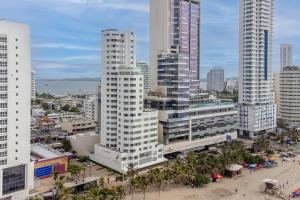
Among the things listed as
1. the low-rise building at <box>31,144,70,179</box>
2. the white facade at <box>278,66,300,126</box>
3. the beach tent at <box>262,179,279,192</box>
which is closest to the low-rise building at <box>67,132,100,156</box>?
the low-rise building at <box>31,144,70,179</box>

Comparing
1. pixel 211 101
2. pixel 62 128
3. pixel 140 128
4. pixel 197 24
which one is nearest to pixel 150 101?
pixel 140 128

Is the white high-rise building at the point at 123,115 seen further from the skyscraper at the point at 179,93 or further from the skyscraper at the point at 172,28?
the skyscraper at the point at 172,28

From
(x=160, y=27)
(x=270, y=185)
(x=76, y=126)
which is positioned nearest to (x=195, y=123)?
(x=270, y=185)

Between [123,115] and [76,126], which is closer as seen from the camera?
[123,115]

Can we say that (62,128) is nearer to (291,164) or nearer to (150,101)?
(150,101)

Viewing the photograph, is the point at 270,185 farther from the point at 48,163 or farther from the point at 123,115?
the point at 48,163

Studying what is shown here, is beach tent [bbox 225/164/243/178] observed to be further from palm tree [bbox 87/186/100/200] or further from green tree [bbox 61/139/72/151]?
green tree [bbox 61/139/72/151]
